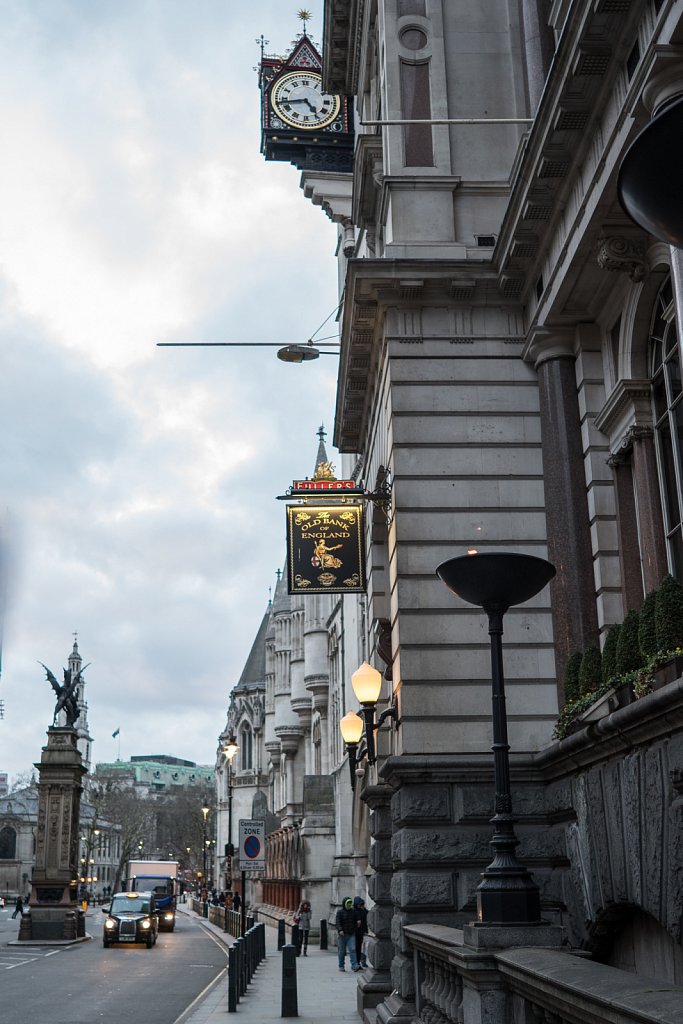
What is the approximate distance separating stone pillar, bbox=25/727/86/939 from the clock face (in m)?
25.5

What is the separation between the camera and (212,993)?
72.9 ft

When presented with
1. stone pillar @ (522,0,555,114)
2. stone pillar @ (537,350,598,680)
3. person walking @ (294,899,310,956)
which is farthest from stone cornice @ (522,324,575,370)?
person walking @ (294,899,310,956)

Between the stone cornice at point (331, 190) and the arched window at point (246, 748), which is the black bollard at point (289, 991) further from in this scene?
the arched window at point (246, 748)

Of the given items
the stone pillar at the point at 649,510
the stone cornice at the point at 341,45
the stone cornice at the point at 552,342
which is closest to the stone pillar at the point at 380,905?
the stone pillar at the point at 649,510

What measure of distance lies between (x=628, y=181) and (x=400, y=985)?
12.0 metres

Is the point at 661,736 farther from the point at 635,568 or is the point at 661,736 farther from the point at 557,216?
the point at 557,216

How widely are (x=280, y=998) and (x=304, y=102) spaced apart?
28.0 metres

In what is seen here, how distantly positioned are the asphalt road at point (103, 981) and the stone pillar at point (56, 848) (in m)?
1.76

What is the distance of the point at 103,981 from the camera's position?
85.8 feet

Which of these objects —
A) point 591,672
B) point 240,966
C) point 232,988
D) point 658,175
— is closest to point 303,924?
point 240,966

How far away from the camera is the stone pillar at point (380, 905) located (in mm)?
16578

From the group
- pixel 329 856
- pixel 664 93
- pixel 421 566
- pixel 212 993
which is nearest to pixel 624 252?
pixel 664 93

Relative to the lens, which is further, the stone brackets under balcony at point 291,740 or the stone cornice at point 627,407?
the stone brackets under balcony at point 291,740

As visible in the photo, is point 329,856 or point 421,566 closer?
point 421,566
